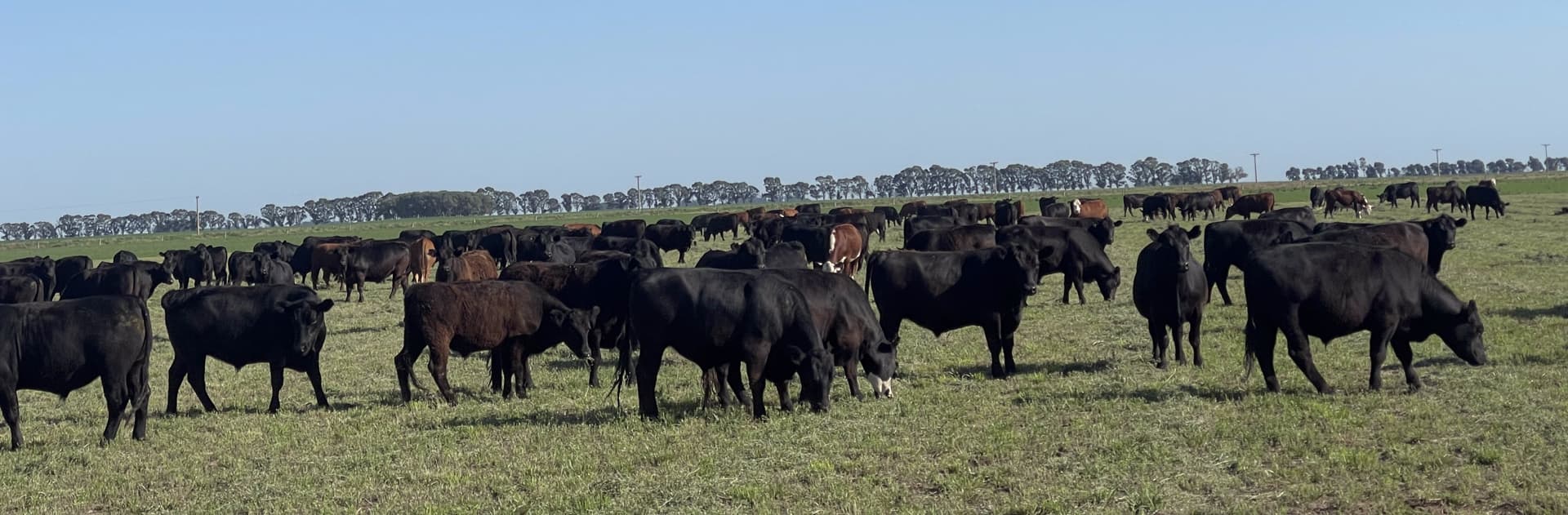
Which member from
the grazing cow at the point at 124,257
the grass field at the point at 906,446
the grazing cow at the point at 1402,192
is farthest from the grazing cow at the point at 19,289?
the grazing cow at the point at 1402,192

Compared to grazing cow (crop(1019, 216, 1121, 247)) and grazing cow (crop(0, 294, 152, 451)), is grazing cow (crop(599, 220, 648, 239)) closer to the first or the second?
grazing cow (crop(1019, 216, 1121, 247))

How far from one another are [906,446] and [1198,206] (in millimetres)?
54307

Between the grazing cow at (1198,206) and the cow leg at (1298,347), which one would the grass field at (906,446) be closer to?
the cow leg at (1298,347)

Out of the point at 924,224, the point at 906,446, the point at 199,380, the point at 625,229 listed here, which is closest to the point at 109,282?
the point at 199,380

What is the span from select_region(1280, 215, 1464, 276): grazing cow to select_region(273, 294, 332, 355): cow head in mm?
12348

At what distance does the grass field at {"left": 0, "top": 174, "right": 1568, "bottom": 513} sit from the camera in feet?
25.2

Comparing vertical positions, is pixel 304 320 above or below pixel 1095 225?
below

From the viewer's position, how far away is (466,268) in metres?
22.2

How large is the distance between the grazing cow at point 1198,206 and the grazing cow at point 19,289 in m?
46.9

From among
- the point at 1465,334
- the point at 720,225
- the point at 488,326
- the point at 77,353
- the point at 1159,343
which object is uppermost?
the point at 720,225

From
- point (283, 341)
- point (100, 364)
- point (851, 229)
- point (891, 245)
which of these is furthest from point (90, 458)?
point (891, 245)

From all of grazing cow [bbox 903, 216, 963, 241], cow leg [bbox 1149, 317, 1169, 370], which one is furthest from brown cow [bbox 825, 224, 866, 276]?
cow leg [bbox 1149, 317, 1169, 370]

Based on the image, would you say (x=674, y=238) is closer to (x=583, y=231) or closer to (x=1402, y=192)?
(x=583, y=231)

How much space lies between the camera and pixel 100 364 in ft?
35.1
